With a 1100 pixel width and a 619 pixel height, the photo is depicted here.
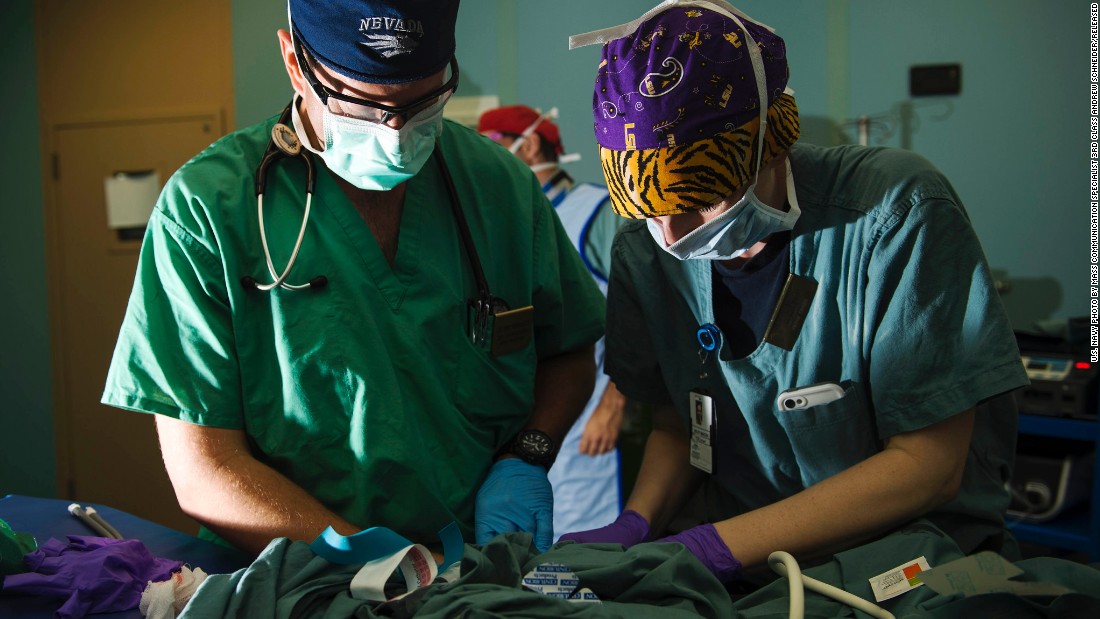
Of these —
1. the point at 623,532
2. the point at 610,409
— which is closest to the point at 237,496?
the point at 623,532

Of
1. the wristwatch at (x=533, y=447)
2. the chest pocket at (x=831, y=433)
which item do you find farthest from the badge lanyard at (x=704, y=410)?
the wristwatch at (x=533, y=447)

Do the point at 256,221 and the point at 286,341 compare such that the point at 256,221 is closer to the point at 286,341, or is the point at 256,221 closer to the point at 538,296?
the point at 286,341

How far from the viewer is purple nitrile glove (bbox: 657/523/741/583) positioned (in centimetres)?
113

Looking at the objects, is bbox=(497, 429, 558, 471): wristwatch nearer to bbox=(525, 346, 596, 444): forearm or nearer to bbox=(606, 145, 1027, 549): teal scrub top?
bbox=(525, 346, 596, 444): forearm

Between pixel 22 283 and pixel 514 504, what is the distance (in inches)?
150

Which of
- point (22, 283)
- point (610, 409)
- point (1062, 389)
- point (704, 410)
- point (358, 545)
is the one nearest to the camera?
point (358, 545)

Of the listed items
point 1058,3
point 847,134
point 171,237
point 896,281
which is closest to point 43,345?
point 171,237

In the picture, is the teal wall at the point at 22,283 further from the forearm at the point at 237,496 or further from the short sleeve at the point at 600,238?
the forearm at the point at 237,496

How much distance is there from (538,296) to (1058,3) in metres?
2.64

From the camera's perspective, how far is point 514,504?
4.13ft

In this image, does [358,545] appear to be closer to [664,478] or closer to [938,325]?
[664,478]

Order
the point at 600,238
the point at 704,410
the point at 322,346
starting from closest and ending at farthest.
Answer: the point at 322,346 < the point at 704,410 < the point at 600,238

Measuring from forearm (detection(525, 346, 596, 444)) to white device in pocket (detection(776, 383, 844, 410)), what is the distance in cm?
41

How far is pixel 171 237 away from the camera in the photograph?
118 centimetres
